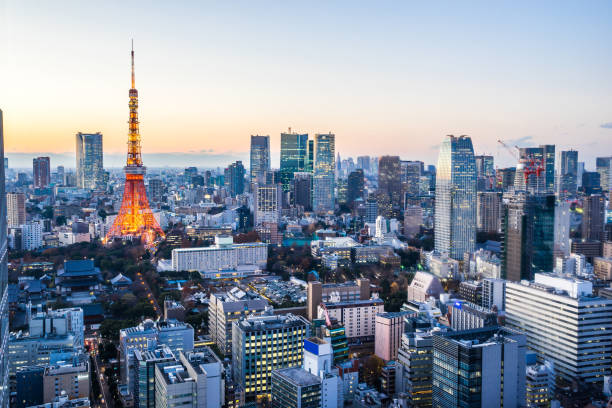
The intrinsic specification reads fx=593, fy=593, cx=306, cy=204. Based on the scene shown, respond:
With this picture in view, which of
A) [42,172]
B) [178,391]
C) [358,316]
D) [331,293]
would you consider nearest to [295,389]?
[178,391]

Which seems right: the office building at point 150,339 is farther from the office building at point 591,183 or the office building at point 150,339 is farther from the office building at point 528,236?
the office building at point 591,183

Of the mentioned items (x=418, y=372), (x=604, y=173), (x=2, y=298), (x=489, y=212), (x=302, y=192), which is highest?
(x=604, y=173)

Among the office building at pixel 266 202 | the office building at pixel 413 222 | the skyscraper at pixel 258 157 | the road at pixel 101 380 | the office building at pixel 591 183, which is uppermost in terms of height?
the skyscraper at pixel 258 157

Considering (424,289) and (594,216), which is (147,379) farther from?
(594,216)

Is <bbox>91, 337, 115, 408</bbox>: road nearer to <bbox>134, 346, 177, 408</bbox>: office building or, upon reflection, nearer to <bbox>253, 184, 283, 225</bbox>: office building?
<bbox>134, 346, 177, 408</bbox>: office building

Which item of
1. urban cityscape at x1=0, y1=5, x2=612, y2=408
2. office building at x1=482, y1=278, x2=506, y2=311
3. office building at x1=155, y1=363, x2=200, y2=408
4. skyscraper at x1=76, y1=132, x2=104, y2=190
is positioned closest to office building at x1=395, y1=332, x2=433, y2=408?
urban cityscape at x1=0, y1=5, x2=612, y2=408

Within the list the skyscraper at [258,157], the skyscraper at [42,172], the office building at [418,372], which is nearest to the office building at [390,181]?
the skyscraper at [258,157]
